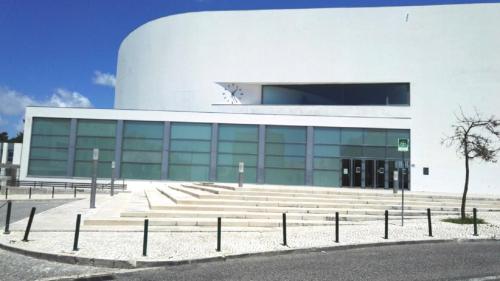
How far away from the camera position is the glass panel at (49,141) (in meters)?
36.9

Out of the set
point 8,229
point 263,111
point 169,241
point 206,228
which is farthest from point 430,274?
point 263,111

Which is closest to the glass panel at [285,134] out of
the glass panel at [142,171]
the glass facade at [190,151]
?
the glass facade at [190,151]

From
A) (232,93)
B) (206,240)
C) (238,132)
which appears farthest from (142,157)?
(206,240)

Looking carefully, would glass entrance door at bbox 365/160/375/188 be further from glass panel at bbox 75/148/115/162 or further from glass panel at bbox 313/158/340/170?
glass panel at bbox 75/148/115/162

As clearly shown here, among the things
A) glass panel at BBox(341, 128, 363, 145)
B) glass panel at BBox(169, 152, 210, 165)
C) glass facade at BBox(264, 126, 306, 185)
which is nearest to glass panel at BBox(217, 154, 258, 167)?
glass facade at BBox(264, 126, 306, 185)

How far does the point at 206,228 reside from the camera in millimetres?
14648

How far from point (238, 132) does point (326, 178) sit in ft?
26.5

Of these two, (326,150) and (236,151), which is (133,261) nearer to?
(236,151)

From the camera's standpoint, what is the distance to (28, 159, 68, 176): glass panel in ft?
120

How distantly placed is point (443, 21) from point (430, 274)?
33.8 meters

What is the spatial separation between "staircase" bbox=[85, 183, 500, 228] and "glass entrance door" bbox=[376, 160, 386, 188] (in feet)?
40.2

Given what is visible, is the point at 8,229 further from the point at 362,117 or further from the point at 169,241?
the point at 362,117

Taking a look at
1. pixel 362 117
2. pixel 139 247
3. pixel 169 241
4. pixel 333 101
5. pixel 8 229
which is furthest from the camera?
pixel 333 101

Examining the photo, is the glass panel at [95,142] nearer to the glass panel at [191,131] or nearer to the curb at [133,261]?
the glass panel at [191,131]
